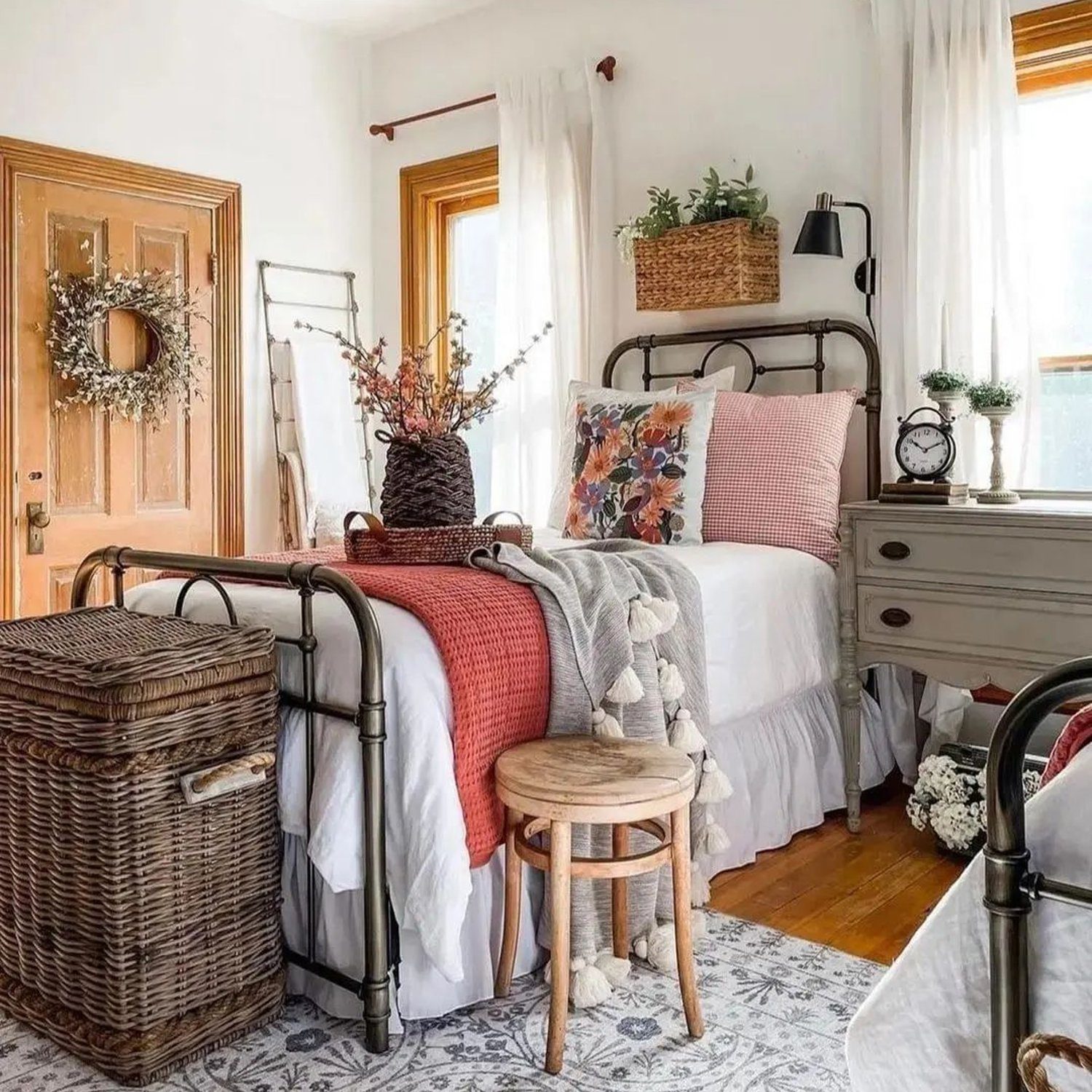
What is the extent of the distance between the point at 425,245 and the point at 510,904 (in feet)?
11.4

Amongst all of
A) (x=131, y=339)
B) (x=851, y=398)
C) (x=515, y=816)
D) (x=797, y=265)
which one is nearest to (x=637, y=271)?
(x=797, y=265)

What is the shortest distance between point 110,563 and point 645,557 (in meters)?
1.21

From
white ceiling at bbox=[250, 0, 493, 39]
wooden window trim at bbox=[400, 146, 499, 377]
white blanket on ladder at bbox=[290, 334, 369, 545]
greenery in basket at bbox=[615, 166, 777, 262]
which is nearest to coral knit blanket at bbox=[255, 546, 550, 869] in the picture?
greenery in basket at bbox=[615, 166, 777, 262]

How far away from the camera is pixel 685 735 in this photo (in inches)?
99.3

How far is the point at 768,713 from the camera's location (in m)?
3.07

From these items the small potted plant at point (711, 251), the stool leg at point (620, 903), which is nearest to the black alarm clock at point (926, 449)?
the small potted plant at point (711, 251)

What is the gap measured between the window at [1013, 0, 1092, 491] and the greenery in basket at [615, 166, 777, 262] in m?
0.79

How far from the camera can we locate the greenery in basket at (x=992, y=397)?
119 inches

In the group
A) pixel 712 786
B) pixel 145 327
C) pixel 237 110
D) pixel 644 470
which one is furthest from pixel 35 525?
pixel 712 786

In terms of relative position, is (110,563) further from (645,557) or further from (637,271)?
(637,271)

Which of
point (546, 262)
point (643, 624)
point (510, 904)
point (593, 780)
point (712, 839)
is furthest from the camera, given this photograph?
point (546, 262)

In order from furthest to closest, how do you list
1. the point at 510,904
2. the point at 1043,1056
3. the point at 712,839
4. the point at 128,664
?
the point at 712,839
the point at 510,904
the point at 128,664
the point at 1043,1056

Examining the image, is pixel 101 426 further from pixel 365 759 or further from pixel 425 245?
pixel 365 759

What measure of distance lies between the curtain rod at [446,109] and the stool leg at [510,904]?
2.93 meters
